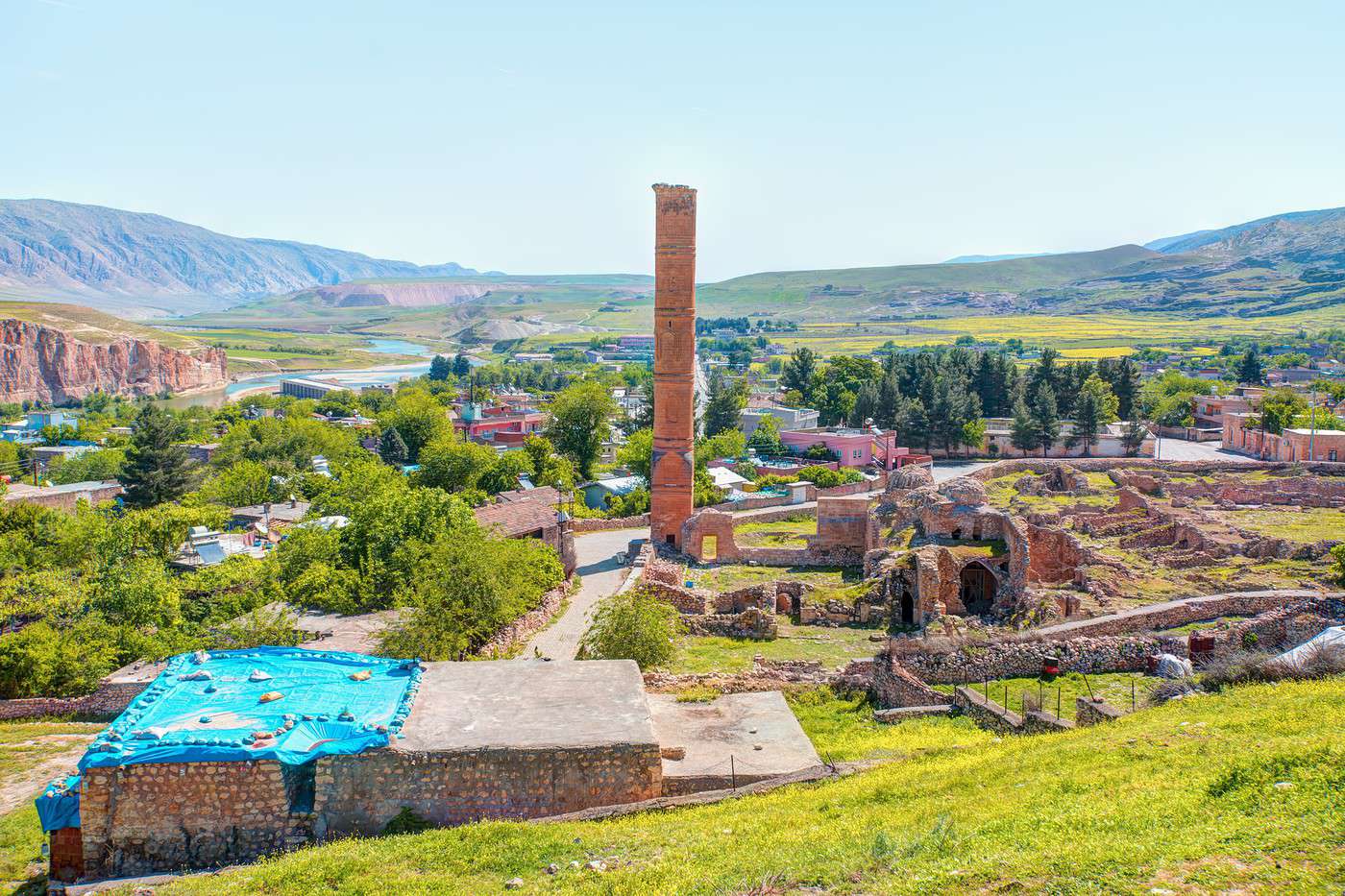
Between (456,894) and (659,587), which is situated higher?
(456,894)

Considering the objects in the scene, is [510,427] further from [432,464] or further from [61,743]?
[61,743]

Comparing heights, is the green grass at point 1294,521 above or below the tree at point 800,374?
below

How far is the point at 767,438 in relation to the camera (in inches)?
2557

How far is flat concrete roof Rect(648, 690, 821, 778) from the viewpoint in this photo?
12805 millimetres

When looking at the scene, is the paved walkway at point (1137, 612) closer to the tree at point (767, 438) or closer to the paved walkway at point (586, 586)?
the paved walkway at point (586, 586)

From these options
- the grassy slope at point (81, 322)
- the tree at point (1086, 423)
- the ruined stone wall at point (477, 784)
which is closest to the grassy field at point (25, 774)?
the ruined stone wall at point (477, 784)

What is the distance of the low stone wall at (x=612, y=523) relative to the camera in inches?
1672

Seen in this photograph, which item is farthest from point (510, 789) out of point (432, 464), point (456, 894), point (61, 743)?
point (432, 464)

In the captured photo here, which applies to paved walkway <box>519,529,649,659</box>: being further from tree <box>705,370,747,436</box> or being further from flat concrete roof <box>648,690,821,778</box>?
tree <box>705,370,747,436</box>

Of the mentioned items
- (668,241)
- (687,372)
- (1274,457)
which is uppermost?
(668,241)

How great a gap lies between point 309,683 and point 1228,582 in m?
23.1

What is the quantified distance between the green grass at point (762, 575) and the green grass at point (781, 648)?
15.3 feet

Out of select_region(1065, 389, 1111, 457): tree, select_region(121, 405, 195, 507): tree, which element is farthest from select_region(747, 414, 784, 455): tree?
select_region(121, 405, 195, 507): tree

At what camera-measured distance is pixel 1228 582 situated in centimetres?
2559
